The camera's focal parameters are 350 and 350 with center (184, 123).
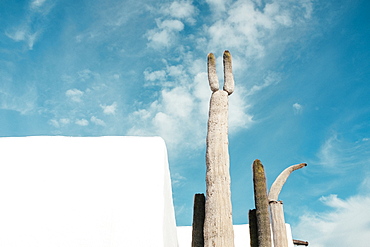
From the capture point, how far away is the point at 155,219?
16.5ft

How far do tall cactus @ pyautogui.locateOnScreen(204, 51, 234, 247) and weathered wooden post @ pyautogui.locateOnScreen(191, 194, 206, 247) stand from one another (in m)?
0.23

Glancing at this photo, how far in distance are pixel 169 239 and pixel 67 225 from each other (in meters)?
1.52

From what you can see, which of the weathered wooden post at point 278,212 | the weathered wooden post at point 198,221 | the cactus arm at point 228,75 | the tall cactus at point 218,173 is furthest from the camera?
the cactus arm at point 228,75

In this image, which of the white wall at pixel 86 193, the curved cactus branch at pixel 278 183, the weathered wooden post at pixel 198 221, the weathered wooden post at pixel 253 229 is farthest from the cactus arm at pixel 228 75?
the weathered wooden post at pixel 253 229

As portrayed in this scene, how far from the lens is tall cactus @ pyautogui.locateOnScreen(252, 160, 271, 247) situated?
202 inches

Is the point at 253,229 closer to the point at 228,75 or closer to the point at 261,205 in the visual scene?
the point at 261,205

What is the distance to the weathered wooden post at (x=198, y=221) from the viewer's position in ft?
17.2

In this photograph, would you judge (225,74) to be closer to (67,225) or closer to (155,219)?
(155,219)

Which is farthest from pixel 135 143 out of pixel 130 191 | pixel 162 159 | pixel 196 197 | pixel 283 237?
pixel 283 237

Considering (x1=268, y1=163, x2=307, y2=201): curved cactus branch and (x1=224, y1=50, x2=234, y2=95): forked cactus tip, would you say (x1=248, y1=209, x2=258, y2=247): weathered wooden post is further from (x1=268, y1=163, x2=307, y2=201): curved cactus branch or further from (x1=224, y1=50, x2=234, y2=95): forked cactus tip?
(x1=224, y1=50, x2=234, y2=95): forked cactus tip

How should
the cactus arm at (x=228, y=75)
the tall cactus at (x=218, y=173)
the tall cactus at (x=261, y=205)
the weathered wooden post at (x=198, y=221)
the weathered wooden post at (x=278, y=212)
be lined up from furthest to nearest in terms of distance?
the cactus arm at (x=228, y=75), the weathered wooden post at (x=278, y=212), the weathered wooden post at (x=198, y=221), the tall cactus at (x=261, y=205), the tall cactus at (x=218, y=173)

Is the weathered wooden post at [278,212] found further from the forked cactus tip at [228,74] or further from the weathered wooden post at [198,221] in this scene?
the forked cactus tip at [228,74]

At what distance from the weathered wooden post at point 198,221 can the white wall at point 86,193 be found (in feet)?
1.33

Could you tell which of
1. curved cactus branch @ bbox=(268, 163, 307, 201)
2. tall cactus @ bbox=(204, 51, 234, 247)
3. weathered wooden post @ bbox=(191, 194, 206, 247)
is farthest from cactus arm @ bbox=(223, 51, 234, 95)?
weathered wooden post @ bbox=(191, 194, 206, 247)
